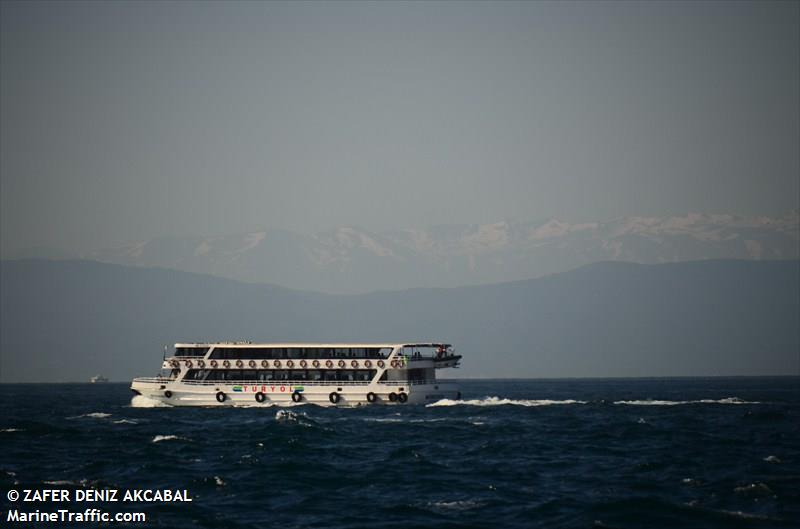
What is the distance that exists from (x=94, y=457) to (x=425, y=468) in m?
21.4

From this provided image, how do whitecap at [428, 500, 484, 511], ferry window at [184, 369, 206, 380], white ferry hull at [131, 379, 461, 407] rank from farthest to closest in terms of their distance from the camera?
ferry window at [184, 369, 206, 380], white ferry hull at [131, 379, 461, 407], whitecap at [428, 500, 484, 511]

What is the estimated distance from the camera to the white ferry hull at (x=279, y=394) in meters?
104

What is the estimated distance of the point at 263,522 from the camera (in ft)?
132

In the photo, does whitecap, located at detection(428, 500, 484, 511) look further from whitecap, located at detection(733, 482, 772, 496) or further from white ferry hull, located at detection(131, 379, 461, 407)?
white ferry hull, located at detection(131, 379, 461, 407)

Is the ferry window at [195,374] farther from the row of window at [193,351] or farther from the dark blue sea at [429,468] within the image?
the dark blue sea at [429,468]

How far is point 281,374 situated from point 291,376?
1140 mm

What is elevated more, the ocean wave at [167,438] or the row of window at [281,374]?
the row of window at [281,374]

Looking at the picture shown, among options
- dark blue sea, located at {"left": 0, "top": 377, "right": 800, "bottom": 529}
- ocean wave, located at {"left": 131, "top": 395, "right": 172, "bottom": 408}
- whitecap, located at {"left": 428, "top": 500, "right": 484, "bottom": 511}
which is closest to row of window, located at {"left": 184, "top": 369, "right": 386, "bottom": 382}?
ocean wave, located at {"left": 131, "top": 395, "right": 172, "bottom": 408}

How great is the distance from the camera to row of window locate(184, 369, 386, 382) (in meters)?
105

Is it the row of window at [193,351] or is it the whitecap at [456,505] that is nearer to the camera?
the whitecap at [456,505]

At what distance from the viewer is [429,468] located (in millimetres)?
54062

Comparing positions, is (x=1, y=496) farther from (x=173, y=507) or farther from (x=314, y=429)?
(x=314, y=429)

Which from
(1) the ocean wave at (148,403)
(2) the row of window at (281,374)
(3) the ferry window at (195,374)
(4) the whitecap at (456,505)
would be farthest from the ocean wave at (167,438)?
(1) the ocean wave at (148,403)

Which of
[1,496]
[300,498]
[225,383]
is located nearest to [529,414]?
[225,383]
